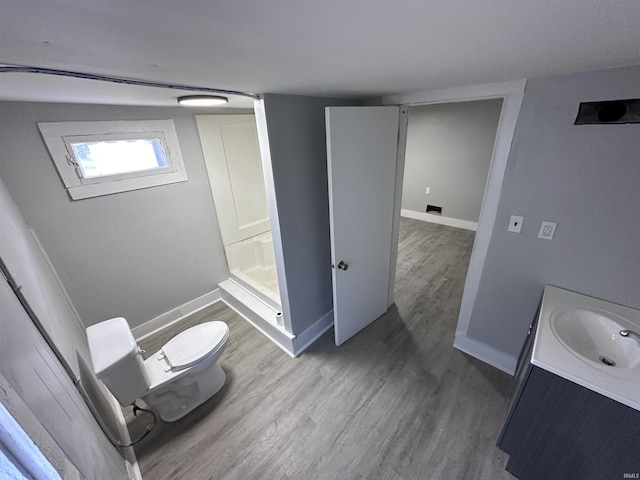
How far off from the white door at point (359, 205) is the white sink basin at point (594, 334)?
3.75 feet

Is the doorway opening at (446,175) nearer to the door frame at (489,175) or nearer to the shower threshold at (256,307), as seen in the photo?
the door frame at (489,175)

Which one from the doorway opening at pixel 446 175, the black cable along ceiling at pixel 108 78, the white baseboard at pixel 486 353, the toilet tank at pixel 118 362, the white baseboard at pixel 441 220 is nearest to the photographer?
the black cable along ceiling at pixel 108 78

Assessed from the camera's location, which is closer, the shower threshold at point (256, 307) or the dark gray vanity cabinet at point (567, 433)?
the dark gray vanity cabinet at point (567, 433)

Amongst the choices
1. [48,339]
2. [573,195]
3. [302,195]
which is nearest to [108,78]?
[48,339]

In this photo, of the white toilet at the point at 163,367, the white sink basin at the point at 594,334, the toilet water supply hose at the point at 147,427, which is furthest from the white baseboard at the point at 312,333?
the white sink basin at the point at 594,334

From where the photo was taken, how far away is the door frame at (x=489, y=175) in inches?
52.7

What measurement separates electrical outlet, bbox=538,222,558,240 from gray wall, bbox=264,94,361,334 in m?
1.34

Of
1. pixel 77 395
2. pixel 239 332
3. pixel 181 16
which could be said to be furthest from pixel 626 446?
pixel 239 332

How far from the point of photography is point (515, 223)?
4.86 ft

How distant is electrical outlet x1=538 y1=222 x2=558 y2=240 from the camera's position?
137 centimetres

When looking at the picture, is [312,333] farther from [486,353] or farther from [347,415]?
[486,353]

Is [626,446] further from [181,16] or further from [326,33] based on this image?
[181,16]

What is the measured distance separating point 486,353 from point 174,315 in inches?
109

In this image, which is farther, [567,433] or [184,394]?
[184,394]
